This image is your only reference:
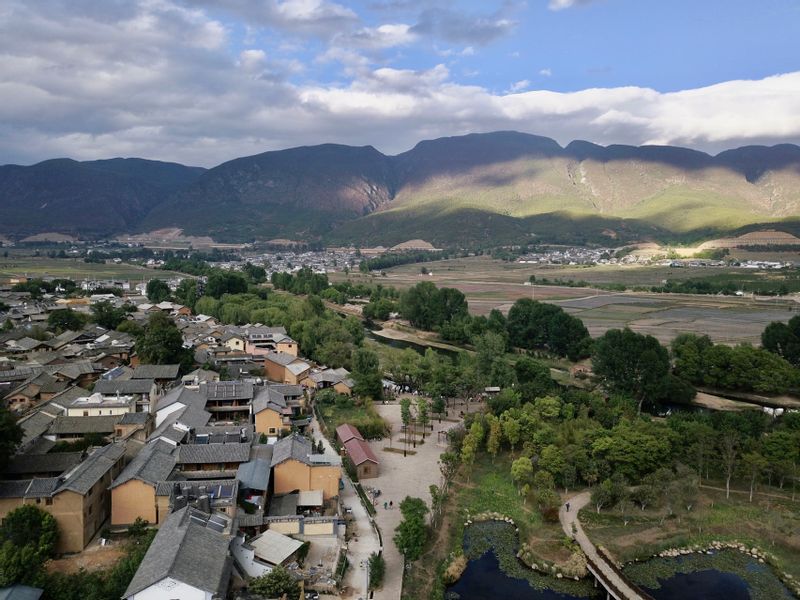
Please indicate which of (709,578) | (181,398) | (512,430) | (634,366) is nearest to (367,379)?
(512,430)

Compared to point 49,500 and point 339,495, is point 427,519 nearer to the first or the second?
point 339,495

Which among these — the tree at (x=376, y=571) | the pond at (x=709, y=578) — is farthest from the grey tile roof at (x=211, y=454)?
the pond at (x=709, y=578)

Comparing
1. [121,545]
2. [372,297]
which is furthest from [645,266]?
[121,545]

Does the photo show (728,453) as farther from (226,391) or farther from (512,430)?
(226,391)

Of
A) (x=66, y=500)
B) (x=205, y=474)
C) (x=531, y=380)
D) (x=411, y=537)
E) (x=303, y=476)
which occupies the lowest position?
(x=531, y=380)

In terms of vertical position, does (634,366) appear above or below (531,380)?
above

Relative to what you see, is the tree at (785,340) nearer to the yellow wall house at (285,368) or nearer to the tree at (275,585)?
the yellow wall house at (285,368)

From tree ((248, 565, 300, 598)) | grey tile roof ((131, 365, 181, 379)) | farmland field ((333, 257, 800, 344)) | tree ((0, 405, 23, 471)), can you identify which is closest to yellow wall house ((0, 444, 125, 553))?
tree ((0, 405, 23, 471))
